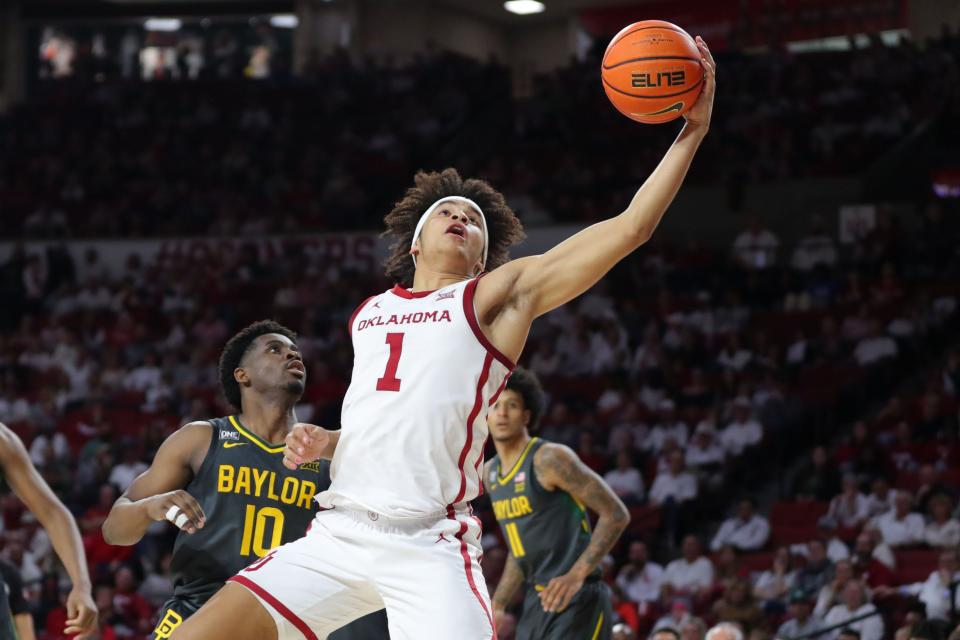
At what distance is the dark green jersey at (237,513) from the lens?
16.8 feet

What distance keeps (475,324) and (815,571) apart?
7.03 metres

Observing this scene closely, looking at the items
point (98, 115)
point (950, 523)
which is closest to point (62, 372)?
point (98, 115)

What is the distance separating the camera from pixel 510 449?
703cm

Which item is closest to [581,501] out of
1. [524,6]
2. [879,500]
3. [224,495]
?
[224,495]

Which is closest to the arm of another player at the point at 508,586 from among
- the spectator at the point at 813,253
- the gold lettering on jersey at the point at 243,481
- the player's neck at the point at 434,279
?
the gold lettering on jersey at the point at 243,481

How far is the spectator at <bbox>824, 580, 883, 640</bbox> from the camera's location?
9.39 m

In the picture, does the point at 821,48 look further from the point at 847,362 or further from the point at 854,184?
the point at 847,362

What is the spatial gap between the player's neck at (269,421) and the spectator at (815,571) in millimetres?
6086

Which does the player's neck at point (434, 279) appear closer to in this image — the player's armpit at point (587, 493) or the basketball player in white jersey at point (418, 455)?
the basketball player in white jersey at point (418, 455)

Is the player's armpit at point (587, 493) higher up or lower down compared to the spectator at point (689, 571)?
higher up

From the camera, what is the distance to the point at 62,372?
17141mm

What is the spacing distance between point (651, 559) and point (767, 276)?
5.02m

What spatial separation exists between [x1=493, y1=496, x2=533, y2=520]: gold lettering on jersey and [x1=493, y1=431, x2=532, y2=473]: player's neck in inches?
6.9

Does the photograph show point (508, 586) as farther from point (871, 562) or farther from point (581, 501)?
point (871, 562)
